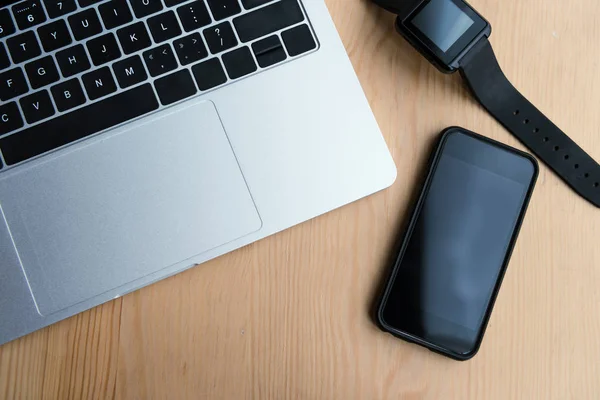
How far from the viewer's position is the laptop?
1.37 ft

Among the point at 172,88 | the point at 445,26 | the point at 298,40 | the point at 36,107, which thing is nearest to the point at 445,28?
the point at 445,26

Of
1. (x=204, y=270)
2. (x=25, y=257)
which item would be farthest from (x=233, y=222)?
(x=25, y=257)

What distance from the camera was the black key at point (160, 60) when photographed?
0.43 m

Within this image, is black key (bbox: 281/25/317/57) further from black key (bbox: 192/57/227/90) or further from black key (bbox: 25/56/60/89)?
black key (bbox: 25/56/60/89)

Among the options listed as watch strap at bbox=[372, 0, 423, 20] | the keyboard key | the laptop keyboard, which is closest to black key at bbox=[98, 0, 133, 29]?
the laptop keyboard

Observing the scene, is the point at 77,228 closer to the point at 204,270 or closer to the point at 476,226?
the point at 204,270

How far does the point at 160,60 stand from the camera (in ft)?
1.40

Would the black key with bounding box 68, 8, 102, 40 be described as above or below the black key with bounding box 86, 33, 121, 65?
above

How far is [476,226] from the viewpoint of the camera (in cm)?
46

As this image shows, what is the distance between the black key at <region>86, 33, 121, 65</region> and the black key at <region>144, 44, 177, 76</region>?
0.08 ft

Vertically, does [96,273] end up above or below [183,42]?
below

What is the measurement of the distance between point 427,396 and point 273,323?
145 mm

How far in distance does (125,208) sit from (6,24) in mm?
170

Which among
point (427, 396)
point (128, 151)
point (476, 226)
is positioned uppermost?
point (128, 151)
